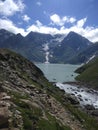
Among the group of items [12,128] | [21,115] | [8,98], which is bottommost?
[12,128]

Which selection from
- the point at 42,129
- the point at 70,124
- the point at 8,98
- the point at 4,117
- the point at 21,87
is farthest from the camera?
the point at 21,87

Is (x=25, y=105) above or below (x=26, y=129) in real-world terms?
above

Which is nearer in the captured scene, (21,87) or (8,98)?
(8,98)

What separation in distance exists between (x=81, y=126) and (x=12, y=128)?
21136 millimetres

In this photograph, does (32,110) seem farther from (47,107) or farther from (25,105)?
(47,107)

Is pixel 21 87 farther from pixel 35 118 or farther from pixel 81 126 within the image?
pixel 35 118

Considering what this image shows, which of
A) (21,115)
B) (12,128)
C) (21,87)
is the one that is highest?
(21,87)

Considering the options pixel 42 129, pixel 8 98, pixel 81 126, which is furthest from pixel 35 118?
pixel 81 126

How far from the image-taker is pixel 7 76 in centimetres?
5616

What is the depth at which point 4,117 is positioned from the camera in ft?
98.9

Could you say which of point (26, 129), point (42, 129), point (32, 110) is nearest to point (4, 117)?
point (26, 129)

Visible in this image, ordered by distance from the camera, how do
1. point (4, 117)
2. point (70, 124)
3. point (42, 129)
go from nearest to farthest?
point (4, 117), point (42, 129), point (70, 124)

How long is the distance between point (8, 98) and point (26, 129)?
655 centimetres

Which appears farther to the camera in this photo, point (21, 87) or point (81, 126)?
point (21, 87)
